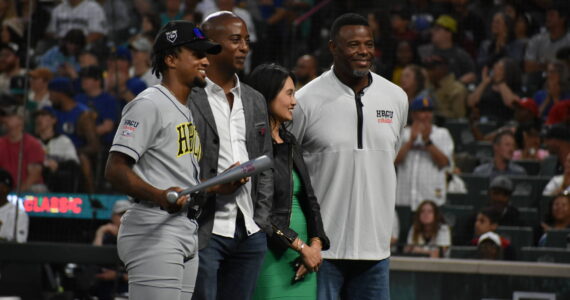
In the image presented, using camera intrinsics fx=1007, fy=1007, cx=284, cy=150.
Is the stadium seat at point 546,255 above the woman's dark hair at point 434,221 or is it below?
below

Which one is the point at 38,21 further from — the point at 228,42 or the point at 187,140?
the point at 187,140

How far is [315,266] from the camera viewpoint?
4387 mm

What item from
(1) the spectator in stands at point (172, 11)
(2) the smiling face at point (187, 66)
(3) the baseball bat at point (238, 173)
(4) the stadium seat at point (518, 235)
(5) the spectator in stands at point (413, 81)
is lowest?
(4) the stadium seat at point (518, 235)

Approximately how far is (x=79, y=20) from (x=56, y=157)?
2437 millimetres

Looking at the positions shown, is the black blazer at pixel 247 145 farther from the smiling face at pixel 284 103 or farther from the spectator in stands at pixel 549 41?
the spectator in stands at pixel 549 41

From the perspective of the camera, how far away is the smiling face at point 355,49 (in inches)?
184

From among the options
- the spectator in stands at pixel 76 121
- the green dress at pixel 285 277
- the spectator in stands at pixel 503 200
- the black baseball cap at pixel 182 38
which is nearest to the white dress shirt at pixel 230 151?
the green dress at pixel 285 277

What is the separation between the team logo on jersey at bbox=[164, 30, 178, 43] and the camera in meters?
3.74

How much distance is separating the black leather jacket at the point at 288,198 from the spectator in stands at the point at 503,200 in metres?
3.70

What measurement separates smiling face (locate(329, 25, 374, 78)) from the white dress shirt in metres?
0.67

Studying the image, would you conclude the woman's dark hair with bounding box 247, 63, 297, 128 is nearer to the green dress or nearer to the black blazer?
the black blazer

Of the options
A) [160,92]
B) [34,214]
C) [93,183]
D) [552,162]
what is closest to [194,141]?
[160,92]

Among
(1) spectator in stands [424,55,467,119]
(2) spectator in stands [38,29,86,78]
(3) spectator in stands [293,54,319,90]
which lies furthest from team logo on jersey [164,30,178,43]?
(1) spectator in stands [424,55,467,119]

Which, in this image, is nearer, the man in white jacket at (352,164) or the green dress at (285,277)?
the green dress at (285,277)
